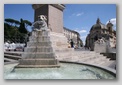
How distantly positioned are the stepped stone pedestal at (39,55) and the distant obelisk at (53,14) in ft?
9.84

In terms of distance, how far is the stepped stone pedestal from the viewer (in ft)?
13.5

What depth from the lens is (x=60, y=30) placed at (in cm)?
789

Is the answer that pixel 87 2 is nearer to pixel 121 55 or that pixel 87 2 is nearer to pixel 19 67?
pixel 121 55

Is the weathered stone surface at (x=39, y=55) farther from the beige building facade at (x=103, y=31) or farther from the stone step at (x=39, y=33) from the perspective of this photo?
the beige building facade at (x=103, y=31)

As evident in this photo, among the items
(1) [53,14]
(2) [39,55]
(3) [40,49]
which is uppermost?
(1) [53,14]

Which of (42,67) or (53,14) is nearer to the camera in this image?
(42,67)

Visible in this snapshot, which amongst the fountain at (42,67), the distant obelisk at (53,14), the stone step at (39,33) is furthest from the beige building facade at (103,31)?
the distant obelisk at (53,14)

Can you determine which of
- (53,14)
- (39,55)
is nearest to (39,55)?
(39,55)

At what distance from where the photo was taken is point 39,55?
4160 mm

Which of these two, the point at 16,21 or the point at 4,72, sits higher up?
the point at 16,21

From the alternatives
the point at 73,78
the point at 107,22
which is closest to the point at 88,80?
the point at 73,78

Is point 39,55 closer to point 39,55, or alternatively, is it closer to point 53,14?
point 39,55

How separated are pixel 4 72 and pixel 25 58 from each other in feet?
1.97

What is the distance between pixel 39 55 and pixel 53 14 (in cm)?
376
